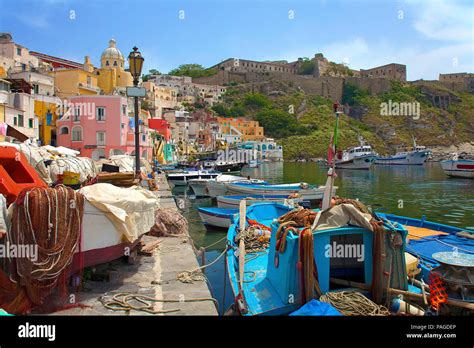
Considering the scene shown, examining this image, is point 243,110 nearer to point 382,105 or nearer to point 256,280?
point 382,105

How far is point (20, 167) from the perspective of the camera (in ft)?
27.8

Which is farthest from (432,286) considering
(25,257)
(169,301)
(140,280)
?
(25,257)

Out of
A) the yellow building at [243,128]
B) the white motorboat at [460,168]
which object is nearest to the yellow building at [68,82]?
the yellow building at [243,128]

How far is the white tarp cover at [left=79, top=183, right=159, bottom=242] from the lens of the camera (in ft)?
20.1

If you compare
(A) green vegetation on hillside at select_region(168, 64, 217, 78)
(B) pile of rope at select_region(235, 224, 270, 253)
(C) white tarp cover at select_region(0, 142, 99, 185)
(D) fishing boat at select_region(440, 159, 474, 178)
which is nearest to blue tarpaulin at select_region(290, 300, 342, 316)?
(B) pile of rope at select_region(235, 224, 270, 253)

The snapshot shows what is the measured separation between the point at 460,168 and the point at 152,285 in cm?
5004

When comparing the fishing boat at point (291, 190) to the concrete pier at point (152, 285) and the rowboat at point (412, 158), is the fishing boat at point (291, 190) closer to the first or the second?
the concrete pier at point (152, 285)

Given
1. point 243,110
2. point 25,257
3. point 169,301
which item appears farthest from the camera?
point 243,110

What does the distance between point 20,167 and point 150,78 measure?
125 meters

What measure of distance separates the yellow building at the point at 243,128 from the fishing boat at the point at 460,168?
58284mm

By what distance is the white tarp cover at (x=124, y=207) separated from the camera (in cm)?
613

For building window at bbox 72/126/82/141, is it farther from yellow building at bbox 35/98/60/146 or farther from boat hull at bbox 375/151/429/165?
boat hull at bbox 375/151/429/165

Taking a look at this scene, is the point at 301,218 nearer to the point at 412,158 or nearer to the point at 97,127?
the point at 97,127

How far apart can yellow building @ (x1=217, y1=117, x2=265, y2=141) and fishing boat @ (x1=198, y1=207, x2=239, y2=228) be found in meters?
80.1
